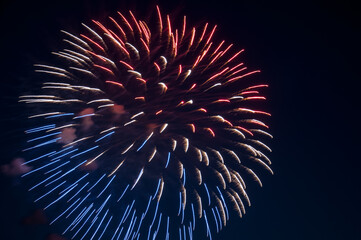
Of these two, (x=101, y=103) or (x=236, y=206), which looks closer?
(x=101, y=103)

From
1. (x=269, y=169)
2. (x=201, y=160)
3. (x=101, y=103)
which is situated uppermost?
(x=101, y=103)

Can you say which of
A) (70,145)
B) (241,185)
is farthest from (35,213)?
(241,185)

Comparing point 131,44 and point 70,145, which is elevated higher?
point 131,44

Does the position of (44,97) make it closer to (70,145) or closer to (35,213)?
(70,145)

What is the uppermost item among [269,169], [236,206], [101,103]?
[101,103]

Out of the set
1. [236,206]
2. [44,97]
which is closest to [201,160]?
[236,206]

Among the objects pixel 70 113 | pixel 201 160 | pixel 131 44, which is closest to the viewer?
pixel 131 44

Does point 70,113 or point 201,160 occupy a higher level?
point 70,113

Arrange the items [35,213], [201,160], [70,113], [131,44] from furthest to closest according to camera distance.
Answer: [35,213], [201,160], [70,113], [131,44]

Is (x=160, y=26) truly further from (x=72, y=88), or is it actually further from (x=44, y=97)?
(x=44, y=97)
